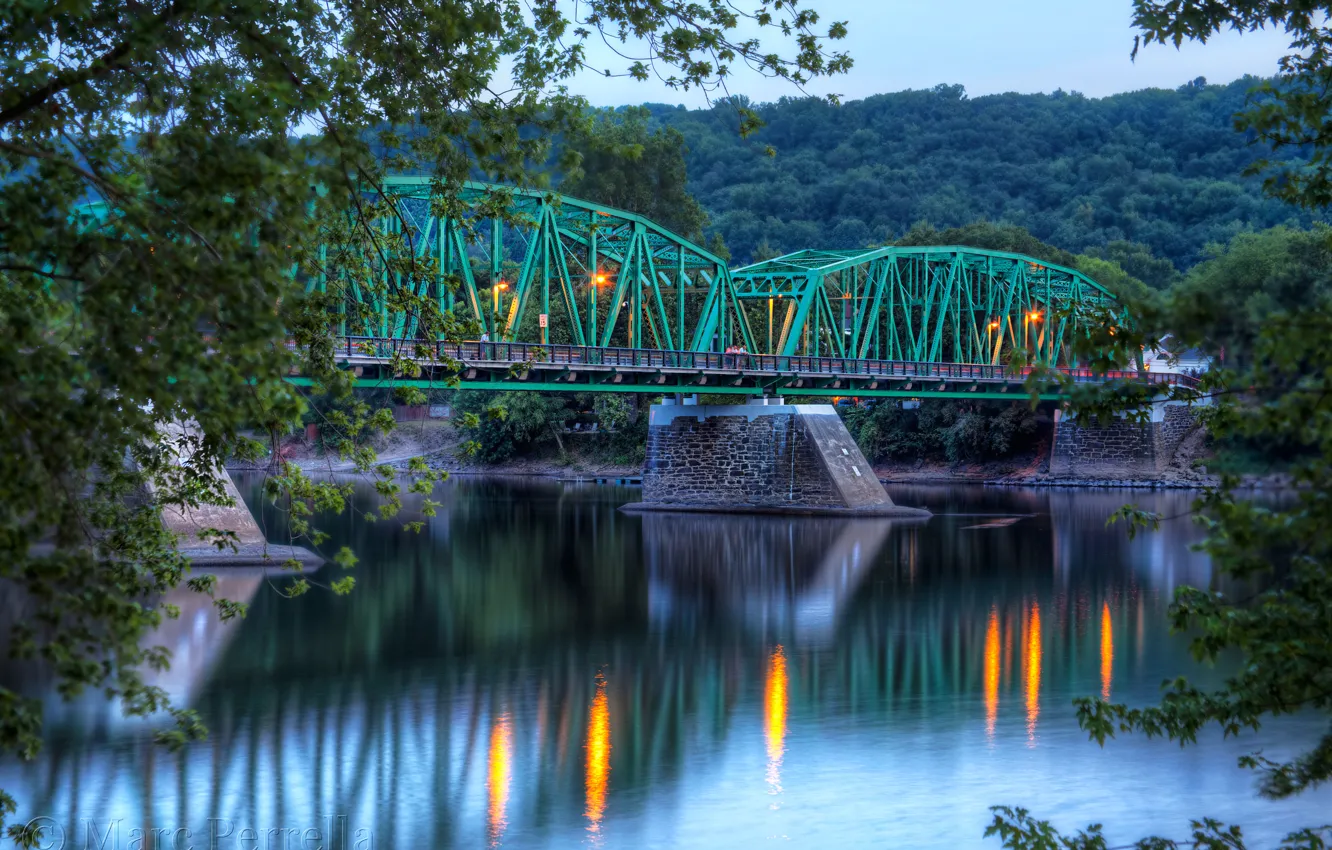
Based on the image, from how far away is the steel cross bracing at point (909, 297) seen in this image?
6600 centimetres

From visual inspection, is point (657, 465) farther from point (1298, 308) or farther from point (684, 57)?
point (1298, 308)

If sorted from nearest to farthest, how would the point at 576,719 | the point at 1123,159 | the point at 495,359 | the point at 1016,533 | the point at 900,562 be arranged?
the point at 576,719 < the point at 900,562 < the point at 495,359 < the point at 1016,533 < the point at 1123,159

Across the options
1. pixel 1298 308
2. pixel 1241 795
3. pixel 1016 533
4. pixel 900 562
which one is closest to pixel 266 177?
pixel 1298 308

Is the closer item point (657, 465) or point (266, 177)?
point (266, 177)

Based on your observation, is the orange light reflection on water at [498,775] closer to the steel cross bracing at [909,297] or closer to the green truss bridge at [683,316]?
the green truss bridge at [683,316]

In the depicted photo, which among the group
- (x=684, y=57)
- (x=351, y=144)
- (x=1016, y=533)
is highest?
(x=684, y=57)

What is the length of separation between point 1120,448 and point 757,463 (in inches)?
1054

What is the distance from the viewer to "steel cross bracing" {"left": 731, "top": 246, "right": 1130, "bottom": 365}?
66.0 metres

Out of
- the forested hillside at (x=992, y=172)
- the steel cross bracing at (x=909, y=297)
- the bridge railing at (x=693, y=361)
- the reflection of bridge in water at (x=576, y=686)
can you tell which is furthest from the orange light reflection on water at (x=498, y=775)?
the forested hillside at (x=992, y=172)

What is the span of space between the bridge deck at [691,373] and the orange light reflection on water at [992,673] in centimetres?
1571

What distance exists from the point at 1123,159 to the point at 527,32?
5832 inches

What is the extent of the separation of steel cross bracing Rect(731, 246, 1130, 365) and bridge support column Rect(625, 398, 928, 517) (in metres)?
6.04

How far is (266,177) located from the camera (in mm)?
6684

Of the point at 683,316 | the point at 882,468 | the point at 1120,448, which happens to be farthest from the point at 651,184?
the point at 1120,448
